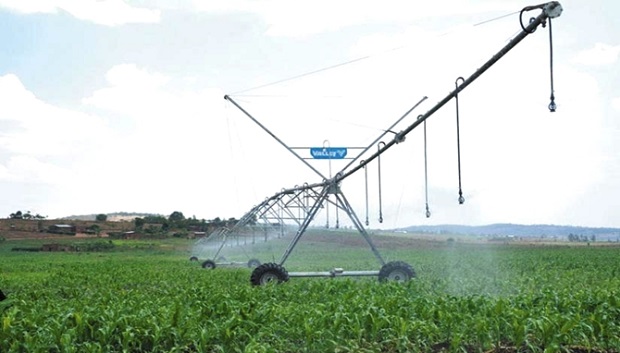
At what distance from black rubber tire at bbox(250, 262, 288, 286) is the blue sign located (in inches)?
118

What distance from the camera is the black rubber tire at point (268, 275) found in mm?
18734

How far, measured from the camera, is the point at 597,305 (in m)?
11.7

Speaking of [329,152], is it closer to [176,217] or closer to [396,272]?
[396,272]

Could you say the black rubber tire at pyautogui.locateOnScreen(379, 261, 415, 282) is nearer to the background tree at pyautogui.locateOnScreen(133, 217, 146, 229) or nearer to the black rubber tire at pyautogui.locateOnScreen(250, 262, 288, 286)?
the black rubber tire at pyautogui.locateOnScreen(250, 262, 288, 286)

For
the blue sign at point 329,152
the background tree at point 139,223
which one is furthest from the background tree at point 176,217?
the blue sign at point 329,152

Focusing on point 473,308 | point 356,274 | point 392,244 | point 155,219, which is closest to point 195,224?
point 155,219

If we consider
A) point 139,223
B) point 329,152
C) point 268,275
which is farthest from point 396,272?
point 139,223

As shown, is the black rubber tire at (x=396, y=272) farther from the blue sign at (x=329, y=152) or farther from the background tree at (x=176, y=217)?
the background tree at (x=176, y=217)

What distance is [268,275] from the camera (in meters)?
18.9

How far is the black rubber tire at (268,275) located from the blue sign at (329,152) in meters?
3.01

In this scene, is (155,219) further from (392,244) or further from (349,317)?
(349,317)

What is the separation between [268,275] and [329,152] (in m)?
3.45

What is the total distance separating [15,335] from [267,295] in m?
5.97

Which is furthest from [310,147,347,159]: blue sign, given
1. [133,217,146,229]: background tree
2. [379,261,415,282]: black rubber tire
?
[133,217,146,229]: background tree
